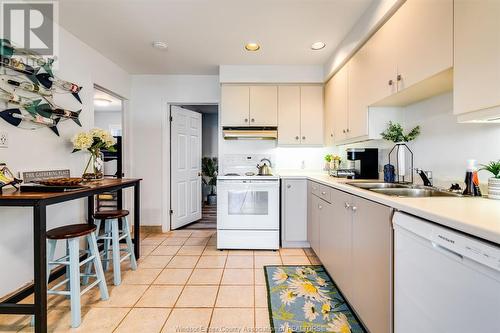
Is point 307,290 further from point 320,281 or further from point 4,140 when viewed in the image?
point 4,140

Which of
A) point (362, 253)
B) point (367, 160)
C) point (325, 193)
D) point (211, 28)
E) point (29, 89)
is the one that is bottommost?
point (362, 253)

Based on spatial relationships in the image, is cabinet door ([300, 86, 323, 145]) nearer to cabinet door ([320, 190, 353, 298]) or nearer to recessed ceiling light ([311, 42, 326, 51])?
recessed ceiling light ([311, 42, 326, 51])

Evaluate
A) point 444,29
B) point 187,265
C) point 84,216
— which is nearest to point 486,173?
point 444,29

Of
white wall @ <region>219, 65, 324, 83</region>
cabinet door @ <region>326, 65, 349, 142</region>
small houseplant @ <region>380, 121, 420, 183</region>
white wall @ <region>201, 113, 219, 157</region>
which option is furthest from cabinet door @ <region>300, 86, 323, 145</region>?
white wall @ <region>201, 113, 219, 157</region>

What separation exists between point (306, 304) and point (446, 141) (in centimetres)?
153

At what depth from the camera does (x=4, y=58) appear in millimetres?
1780

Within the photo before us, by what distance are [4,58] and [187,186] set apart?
2689 millimetres

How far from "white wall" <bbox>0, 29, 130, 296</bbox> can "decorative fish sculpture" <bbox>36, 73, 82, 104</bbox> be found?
7cm

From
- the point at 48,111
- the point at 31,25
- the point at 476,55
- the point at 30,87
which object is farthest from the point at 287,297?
the point at 31,25

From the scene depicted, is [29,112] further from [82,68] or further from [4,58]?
[82,68]

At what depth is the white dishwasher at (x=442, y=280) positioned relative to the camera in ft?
2.33

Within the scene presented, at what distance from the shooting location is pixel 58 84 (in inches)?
91.0

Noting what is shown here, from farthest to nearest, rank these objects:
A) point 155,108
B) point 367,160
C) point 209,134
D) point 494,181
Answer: point 209,134 → point 155,108 → point 367,160 → point 494,181

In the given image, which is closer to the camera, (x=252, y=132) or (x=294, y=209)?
(x=294, y=209)
